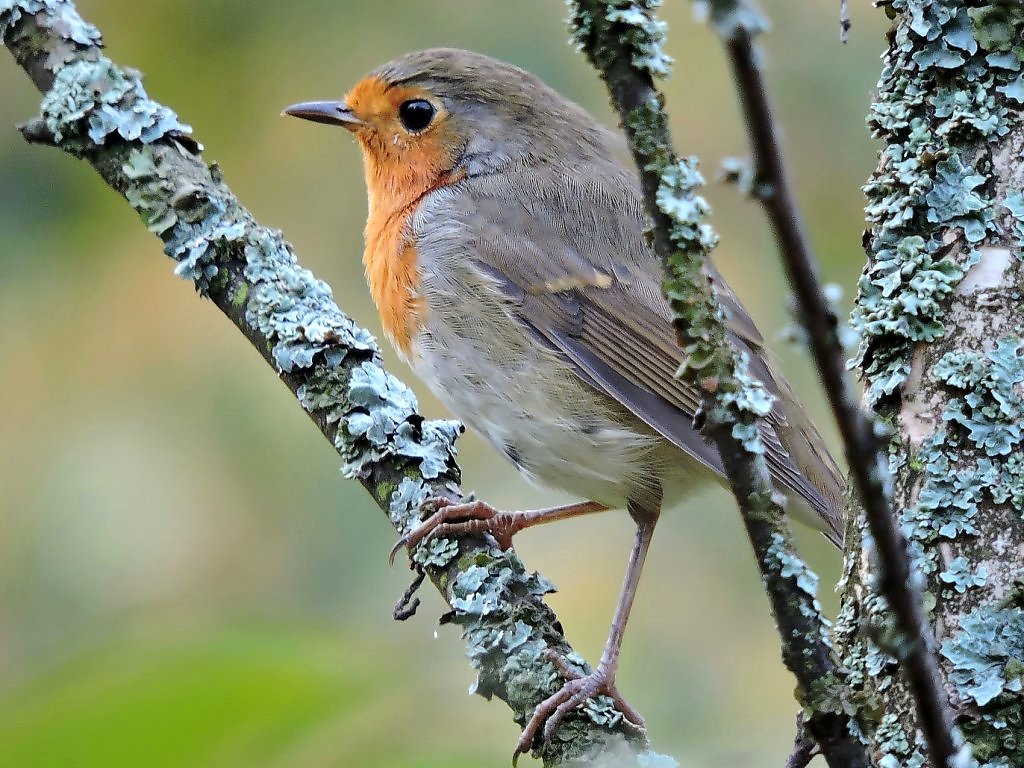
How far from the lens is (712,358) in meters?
1.14

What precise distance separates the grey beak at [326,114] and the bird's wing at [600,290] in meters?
0.43

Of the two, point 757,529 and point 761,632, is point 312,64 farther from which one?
point 757,529

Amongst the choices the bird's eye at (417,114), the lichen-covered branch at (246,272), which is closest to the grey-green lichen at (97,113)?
the lichen-covered branch at (246,272)

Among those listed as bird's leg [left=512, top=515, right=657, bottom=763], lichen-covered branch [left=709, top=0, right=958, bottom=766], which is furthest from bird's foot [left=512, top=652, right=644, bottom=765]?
lichen-covered branch [left=709, top=0, right=958, bottom=766]

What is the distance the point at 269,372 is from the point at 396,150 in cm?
79

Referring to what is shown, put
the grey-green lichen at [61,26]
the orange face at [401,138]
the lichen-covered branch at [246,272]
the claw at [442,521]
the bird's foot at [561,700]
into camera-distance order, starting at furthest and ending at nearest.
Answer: the orange face at [401,138] < the grey-green lichen at [61,26] < the lichen-covered branch at [246,272] < the claw at [442,521] < the bird's foot at [561,700]

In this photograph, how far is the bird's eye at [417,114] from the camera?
10.5ft

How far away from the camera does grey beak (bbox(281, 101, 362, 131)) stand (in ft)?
10.6

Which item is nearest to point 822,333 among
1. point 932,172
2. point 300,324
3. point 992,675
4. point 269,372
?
point 992,675

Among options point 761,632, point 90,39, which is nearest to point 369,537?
point 761,632

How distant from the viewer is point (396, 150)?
318 cm

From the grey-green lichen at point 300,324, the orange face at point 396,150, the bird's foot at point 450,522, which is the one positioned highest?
the orange face at point 396,150

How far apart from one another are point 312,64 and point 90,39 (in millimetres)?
1535

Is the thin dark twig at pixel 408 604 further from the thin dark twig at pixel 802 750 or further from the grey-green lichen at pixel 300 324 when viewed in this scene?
the thin dark twig at pixel 802 750
